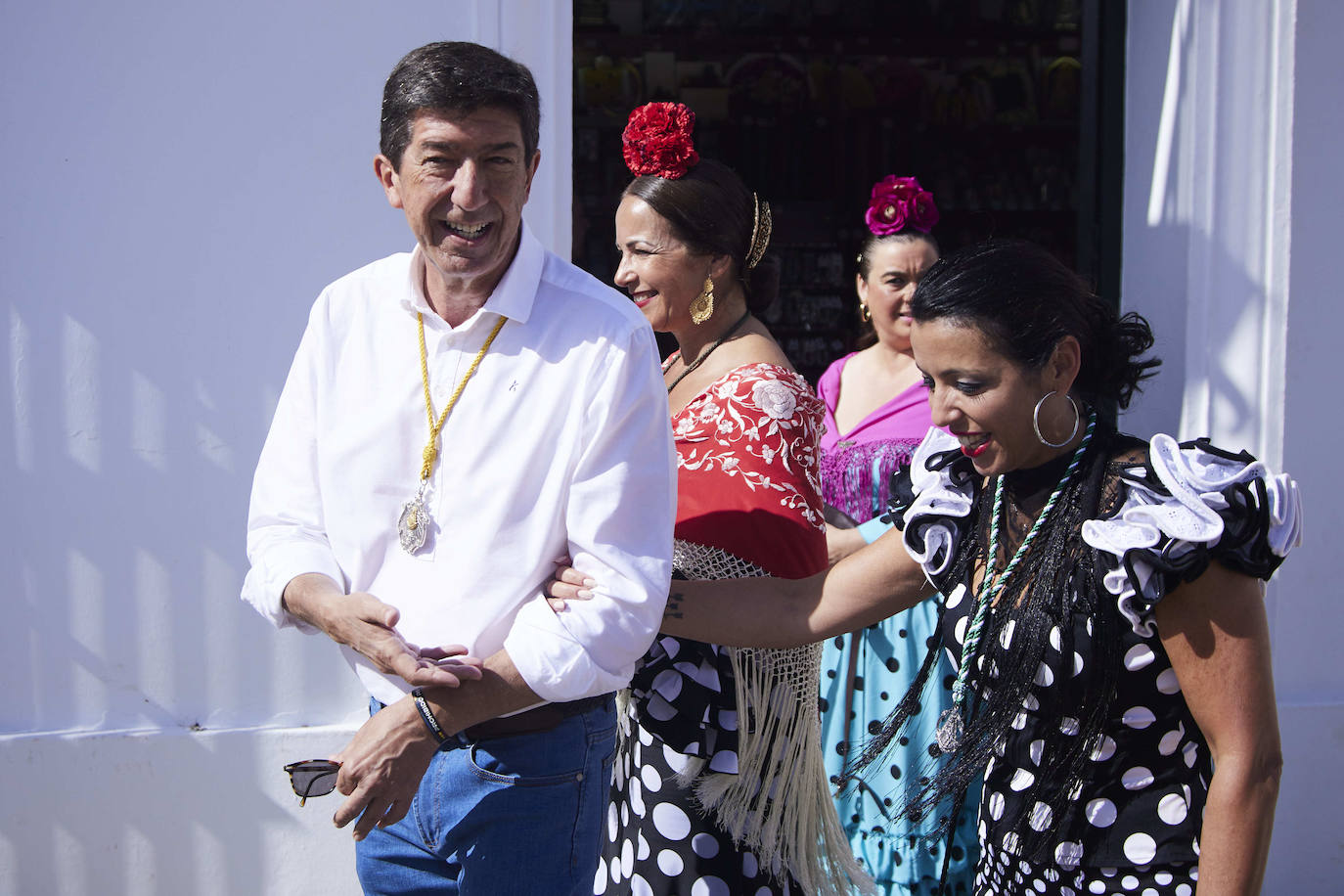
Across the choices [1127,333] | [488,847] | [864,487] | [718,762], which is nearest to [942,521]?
[1127,333]

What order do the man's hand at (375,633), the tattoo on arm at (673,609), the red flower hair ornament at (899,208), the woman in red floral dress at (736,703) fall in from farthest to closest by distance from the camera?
the red flower hair ornament at (899,208) < the woman in red floral dress at (736,703) < the tattoo on arm at (673,609) < the man's hand at (375,633)

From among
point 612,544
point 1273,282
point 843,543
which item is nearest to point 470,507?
point 612,544

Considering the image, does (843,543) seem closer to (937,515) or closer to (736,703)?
(736,703)

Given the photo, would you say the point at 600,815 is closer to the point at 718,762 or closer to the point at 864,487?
the point at 718,762

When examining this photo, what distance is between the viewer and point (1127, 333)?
1.87 m

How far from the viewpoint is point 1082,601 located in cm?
169

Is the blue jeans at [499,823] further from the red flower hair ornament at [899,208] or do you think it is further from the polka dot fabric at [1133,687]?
the red flower hair ornament at [899,208]

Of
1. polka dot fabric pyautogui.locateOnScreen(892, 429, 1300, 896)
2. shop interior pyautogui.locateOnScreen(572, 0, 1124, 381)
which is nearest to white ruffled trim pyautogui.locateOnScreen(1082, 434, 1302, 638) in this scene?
polka dot fabric pyautogui.locateOnScreen(892, 429, 1300, 896)

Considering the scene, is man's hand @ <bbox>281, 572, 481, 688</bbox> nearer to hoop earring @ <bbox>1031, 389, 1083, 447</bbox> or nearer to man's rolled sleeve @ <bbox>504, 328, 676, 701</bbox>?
man's rolled sleeve @ <bbox>504, 328, 676, 701</bbox>

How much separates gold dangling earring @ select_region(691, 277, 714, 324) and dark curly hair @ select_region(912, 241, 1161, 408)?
66 cm

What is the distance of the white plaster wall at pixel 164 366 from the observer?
304 cm

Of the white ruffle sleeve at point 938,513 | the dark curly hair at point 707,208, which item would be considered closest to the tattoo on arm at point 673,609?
the white ruffle sleeve at point 938,513

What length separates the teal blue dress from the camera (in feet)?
9.98

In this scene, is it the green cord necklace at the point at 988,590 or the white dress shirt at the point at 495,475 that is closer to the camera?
the white dress shirt at the point at 495,475
